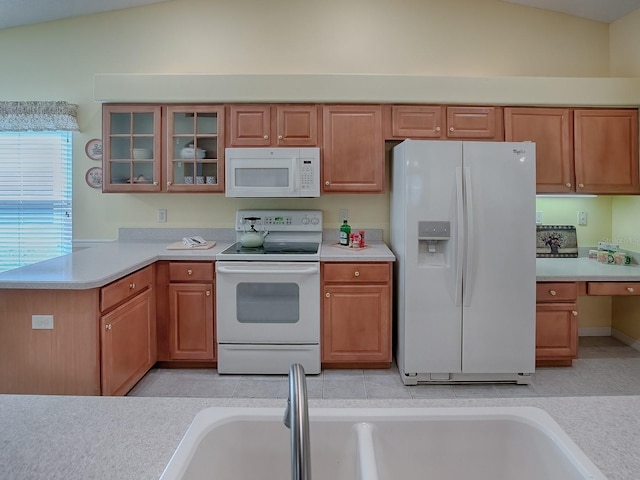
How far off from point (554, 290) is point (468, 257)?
84 cm

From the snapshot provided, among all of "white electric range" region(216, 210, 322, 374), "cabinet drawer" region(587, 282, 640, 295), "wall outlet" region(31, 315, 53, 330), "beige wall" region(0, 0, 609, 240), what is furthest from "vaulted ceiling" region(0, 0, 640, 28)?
"wall outlet" region(31, 315, 53, 330)

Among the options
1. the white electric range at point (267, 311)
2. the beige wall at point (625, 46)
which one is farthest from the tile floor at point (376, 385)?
the beige wall at point (625, 46)

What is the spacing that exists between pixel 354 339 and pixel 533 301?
1261mm

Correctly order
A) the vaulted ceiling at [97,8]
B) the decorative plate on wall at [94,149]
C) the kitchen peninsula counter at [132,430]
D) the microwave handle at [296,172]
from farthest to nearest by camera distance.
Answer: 1. the decorative plate on wall at [94,149]
2. the vaulted ceiling at [97,8]
3. the microwave handle at [296,172]
4. the kitchen peninsula counter at [132,430]

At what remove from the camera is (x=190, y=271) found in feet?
9.39

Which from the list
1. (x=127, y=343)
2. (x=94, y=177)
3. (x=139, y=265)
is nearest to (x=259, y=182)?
(x=139, y=265)

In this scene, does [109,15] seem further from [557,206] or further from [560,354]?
[560,354]

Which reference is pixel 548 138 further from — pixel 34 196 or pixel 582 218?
pixel 34 196

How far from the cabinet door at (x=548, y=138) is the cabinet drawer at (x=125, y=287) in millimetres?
2899

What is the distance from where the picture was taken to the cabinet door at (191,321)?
287cm

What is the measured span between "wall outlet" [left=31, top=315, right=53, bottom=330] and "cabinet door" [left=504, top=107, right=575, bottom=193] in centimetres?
331

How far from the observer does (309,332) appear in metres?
2.81

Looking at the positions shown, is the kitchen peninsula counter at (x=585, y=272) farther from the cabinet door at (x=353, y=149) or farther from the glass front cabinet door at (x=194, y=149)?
the glass front cabinet door at (x=194, y=149)

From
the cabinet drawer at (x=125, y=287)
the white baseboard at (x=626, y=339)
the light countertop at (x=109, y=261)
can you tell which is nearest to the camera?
the light countertop at (x=109, y=261)
